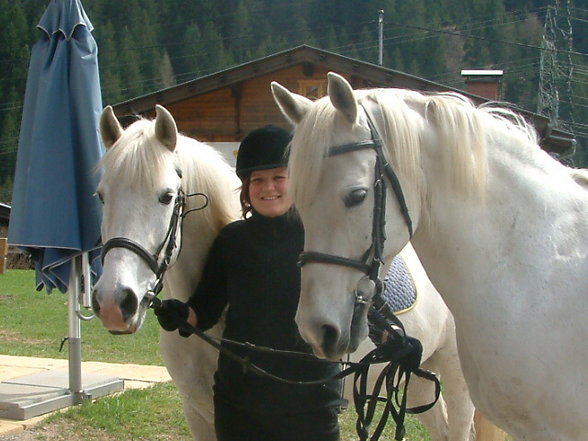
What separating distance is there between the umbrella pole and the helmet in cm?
256

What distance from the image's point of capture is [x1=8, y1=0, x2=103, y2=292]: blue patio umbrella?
14.9ft

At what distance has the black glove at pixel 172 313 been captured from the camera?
109 inches

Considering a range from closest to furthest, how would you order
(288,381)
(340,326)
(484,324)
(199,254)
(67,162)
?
(340,326)
(484,324)
(288,381)
(199,254)
(67,162)

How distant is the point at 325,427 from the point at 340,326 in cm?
83

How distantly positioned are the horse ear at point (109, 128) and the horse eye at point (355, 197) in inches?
50.6

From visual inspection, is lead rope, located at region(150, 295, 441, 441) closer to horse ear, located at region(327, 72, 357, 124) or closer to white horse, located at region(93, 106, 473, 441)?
white horse, located at region(93, 106, 473, 441)

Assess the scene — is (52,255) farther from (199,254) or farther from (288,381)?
A: (288,381)

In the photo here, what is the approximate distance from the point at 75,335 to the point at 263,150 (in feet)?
10.2

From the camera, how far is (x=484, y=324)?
2.12 m

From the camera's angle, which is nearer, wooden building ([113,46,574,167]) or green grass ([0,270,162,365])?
green grass ([0,270,162,365])

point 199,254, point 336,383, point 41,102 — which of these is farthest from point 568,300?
point 41,102

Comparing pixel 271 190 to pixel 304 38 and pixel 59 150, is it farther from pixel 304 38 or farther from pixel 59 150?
pixel 304 38

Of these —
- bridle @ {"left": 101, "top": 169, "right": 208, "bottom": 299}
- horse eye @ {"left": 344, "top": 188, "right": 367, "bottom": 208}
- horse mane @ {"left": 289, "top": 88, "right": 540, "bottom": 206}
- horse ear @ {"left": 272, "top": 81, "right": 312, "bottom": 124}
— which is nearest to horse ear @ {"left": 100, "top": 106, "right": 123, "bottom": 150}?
bridle @ {"left": 101, "top": 169, "right": 208, "bottom": 299}

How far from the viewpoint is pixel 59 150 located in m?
4.59
